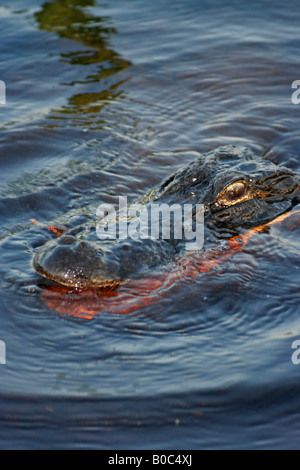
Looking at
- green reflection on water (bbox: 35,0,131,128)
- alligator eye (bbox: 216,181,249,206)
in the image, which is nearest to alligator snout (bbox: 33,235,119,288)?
alligator eye (bbox: 216,181,249,206)

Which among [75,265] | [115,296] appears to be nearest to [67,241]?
[75,265]

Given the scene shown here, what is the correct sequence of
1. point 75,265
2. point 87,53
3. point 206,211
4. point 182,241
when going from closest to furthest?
point 75,265
point 182,241
point 206,211
point 87,53

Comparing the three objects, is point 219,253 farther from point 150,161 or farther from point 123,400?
point 150,161

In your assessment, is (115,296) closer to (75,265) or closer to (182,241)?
(75,265)

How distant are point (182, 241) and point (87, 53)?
5687 mm

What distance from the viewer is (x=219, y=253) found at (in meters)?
5.41

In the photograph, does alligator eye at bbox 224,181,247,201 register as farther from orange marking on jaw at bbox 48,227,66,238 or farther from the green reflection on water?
the green reflection on water

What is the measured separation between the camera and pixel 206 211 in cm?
582

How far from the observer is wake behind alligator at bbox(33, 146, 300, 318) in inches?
185

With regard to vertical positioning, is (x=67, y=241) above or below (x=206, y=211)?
below

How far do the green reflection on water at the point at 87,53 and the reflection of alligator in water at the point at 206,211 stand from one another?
→ 8.38 ft
